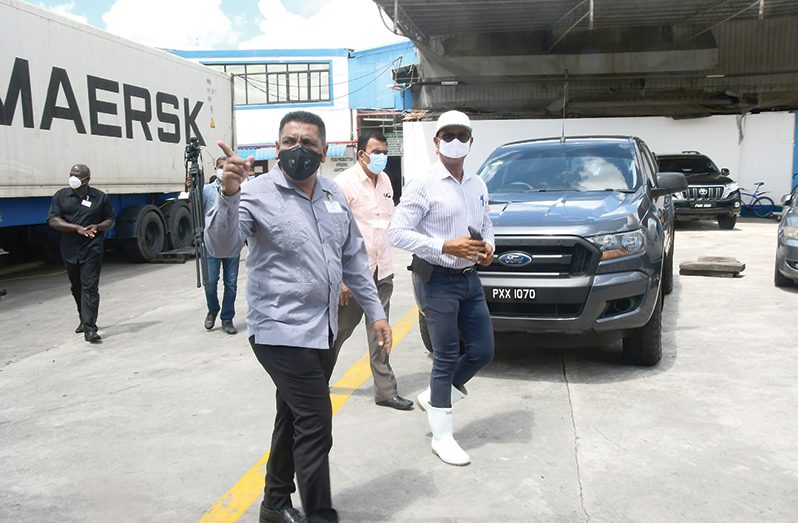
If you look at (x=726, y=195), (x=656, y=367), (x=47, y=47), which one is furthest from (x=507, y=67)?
(x=656, y=367)

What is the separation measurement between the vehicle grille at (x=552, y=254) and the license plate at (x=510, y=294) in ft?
0.50

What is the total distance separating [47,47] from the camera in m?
10.7

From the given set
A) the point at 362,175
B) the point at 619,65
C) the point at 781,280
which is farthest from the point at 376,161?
the point at 619,65

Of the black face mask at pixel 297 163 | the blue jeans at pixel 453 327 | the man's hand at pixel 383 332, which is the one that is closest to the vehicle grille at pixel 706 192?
the blue jeans at pixel 453 327

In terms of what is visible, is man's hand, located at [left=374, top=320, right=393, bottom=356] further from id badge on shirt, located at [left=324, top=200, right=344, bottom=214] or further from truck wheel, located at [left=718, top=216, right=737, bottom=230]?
truck wheel, located at [left=718, top=216, right=737, bottom=230]

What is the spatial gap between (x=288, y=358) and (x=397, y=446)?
1.46 m

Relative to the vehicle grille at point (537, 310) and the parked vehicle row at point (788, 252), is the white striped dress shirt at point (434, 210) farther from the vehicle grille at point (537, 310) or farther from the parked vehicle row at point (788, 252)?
the parked vehicle row at point (788, 252)

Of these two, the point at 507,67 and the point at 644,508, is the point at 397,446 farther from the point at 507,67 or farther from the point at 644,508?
the point at 507,67

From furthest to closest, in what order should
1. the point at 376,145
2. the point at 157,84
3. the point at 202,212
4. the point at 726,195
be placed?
the point at 726,195, the point at 157,84, the point at 202,212, the point at 376,145

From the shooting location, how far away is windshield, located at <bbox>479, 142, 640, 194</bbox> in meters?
6.23

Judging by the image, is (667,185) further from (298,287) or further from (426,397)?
(298,287)

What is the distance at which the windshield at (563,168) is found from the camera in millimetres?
6227

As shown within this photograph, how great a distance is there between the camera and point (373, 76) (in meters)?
39.0

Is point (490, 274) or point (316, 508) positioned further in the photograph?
point (490, 274)
